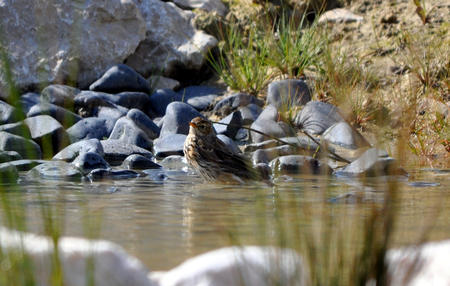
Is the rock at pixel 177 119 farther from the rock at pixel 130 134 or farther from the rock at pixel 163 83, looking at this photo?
the rock at pixel 163 83

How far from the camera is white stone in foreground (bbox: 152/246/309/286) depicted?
6.90 feet

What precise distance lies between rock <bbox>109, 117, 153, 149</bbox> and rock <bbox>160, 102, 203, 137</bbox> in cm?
30

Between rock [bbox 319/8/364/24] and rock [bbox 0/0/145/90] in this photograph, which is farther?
rock [bbox 319/8/364/24]

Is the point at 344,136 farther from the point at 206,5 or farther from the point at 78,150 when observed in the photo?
the point at 206,5

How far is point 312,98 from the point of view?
852 cm

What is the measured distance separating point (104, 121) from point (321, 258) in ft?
20.4

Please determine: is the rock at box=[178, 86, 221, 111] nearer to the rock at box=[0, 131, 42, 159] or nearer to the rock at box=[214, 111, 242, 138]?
the rock at box=[214, 111, 242, 138]

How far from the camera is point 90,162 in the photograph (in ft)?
20.3

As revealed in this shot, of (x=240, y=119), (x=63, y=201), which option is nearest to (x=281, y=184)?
(x=63, y=201)

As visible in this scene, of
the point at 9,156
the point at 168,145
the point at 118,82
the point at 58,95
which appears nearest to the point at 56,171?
the point at 9,156

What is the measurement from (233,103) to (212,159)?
115 inches

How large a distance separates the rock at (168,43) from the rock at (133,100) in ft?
4.24

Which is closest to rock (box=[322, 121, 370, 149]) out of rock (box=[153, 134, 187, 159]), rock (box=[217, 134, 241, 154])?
rock (box=[217, 134, 241, 154])

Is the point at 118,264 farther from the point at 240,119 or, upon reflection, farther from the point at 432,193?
the point at 240,119
